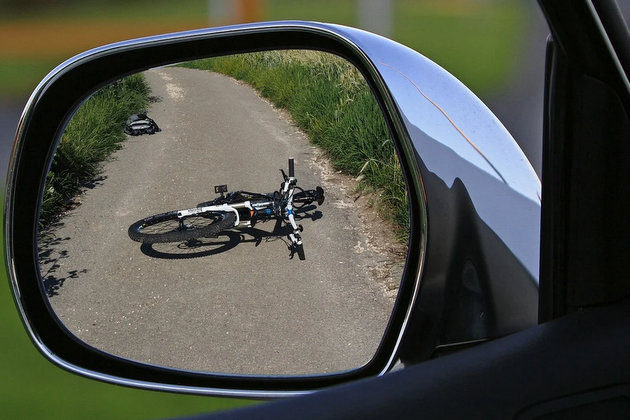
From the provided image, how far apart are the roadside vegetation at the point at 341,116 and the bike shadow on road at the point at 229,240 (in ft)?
0.48

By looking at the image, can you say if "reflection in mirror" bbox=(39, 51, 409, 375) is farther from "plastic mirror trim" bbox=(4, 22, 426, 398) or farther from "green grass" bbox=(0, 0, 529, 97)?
"green grass" bbox=(0, 0, 529, 97)

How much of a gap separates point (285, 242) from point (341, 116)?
35 cm

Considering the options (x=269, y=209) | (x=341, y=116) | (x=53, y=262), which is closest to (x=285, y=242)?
(x=269, y=209)

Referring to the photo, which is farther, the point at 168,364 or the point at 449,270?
the point at 168,364

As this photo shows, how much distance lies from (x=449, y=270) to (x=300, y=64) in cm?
60

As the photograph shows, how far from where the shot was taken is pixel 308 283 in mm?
1278

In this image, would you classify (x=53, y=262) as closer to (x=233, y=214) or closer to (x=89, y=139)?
(x=89, y=139)

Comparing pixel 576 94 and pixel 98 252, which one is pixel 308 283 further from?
pixel 576 94

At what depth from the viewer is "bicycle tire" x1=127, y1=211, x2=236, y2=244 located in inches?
48.0

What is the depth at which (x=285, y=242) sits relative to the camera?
126 cm

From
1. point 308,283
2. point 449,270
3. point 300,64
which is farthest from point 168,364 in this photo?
point 300,64

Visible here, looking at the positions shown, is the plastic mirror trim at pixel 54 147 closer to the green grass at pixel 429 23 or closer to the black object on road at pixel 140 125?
the black object on road at pixel 140 125

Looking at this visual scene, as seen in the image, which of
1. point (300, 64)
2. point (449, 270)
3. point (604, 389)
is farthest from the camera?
point (300, 64)

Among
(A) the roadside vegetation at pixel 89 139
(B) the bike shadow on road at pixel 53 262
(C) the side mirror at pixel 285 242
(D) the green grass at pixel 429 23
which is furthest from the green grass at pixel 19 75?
(C) the side mirror at pixel 285 242
